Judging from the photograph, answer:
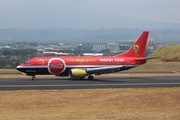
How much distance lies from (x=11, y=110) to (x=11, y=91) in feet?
33.2

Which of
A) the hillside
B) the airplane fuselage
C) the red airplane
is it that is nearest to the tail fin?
the red airplane

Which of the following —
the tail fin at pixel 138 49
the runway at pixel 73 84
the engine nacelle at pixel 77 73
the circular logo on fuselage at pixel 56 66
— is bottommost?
the runway at pixel 73 84

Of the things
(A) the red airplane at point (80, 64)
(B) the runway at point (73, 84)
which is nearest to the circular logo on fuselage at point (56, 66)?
(A) the red airplane at point (80, 64)

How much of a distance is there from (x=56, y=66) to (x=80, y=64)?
360 centimetres

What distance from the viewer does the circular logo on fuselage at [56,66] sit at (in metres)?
53.3

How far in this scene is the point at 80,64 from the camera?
55312mm

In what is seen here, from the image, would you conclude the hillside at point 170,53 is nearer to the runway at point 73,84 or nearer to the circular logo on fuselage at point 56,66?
the circular logo on fuselage at point 56,66

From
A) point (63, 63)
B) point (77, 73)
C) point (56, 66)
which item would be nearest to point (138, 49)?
point (77, 73)

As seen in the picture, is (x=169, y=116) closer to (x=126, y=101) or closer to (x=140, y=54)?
(x=126, y=101)

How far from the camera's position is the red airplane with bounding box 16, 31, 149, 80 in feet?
175

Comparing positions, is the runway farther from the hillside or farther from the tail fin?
the hillside

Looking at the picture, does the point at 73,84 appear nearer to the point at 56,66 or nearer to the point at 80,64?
the point at 56,66

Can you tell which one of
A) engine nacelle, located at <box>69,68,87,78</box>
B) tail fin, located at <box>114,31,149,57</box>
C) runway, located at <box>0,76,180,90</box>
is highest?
tail fin, located at <box>114,31,149,57</box>

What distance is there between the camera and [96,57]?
56.9 metres
